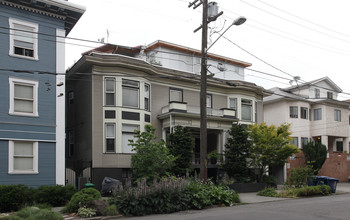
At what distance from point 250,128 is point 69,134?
13.1 m

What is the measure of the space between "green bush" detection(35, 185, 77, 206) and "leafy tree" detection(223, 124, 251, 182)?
1205cm

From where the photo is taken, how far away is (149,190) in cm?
1519

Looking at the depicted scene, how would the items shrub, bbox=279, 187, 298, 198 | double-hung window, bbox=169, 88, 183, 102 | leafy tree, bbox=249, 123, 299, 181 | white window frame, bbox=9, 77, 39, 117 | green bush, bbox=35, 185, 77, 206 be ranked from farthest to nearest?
double-hung window, bbox=169, 88, 183, 102 < leafy tree, bbox=249, 123, 299, 181 < shrub, bbox=279, 187, 298, 198 < white window frame, bbox=9, 77, 39, 117 < green bush, bbox=35, 185, 77, 206

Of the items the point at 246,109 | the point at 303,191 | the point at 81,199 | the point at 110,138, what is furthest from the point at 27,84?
the point at 246,109

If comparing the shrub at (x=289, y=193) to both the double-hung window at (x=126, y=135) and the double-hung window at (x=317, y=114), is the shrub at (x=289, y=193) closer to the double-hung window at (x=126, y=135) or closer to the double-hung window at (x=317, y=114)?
the double-hung window at (x=126, y=135)

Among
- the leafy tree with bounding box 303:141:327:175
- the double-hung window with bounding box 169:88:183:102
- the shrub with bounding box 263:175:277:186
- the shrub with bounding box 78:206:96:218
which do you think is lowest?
the shrub with bounding box 263:175:277:186

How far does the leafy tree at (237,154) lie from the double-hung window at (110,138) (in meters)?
8.17

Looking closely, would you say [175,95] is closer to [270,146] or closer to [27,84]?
[270,146]

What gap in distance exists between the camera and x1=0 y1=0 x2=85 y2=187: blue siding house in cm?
1817

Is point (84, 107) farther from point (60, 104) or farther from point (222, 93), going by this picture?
point (222, 93)

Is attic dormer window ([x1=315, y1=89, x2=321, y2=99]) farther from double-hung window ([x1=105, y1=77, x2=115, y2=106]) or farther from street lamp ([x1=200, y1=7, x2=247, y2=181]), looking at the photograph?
street lamp ([x1=200, y1=7, x2=247, y2=181])

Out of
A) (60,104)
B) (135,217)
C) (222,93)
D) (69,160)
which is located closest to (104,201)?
(135,217)

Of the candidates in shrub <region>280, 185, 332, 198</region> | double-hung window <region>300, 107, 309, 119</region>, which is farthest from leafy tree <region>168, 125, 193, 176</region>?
double-hung window <region>300, 107, 309, 119</region>

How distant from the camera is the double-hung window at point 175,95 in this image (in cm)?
2706
